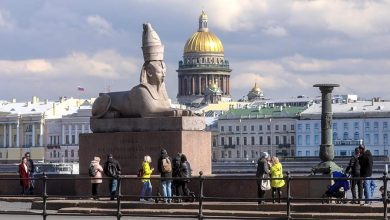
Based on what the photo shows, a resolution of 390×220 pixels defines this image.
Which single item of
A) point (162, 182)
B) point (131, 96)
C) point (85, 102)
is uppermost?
point (85, 102)

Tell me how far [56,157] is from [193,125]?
127 metres

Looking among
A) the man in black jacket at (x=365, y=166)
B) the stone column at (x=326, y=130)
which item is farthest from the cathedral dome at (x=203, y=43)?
the man in black jacket at (x=365, y=166)

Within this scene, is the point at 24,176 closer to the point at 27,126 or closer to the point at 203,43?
the point at 27,126

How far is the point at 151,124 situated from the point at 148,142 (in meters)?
0.37

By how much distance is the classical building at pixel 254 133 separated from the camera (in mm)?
143500

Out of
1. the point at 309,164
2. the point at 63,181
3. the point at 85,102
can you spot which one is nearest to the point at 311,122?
the point at 85,102

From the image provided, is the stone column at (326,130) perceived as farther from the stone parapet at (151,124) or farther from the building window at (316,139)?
the building window at (316,139)

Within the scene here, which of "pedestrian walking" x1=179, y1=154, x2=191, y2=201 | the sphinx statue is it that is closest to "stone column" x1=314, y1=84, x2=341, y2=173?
the sphinx statue

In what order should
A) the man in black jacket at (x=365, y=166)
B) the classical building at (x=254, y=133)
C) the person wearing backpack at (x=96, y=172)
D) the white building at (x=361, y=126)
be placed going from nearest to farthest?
the man in black jacket at (x=365, y=166) < the person wearing backpack at (x=96, y=172) < the white building at (x=361, y=126) < the classical building at (x=254, y=133)

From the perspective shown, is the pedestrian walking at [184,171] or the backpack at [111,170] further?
the backpack at [111,170]

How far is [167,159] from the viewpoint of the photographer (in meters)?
24.8

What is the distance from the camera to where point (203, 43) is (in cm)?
18050

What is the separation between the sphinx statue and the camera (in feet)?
88.7

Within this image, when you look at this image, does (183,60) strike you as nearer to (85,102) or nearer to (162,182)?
(85,102)
